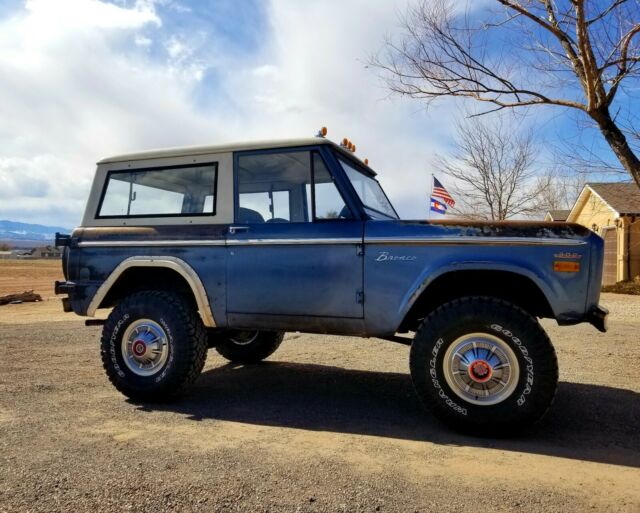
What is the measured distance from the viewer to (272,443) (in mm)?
3369

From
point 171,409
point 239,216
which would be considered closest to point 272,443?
point 171,409

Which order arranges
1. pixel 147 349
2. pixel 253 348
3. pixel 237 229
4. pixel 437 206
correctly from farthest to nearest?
pixel 437 206, pixel 253 348, pixel 147 349, pixel 237 229

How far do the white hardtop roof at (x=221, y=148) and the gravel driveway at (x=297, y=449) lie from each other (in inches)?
89.7

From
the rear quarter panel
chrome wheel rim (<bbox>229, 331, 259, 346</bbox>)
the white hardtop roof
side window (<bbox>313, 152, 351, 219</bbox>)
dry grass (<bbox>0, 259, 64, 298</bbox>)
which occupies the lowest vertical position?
dry grass (<bbox>0, 259, 64, 298</bbox>)

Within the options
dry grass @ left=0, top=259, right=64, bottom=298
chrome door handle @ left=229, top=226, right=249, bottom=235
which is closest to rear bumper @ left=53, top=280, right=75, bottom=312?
chrome door handle @ left=229, top=226, right=249, bottom=235

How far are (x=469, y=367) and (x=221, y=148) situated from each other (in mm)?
2847

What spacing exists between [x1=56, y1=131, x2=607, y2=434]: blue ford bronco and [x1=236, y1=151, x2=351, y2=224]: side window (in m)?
0.01

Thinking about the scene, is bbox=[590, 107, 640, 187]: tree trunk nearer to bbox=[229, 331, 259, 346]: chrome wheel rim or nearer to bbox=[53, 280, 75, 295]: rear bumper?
bbox=[229, 331, 259, 346]: chrome wheel rim

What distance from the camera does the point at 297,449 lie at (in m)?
3.25

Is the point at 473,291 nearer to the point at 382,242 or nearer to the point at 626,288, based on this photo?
the point at 382,242

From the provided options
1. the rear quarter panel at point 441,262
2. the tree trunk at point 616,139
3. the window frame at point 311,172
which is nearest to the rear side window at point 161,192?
the window frame at point 311,172

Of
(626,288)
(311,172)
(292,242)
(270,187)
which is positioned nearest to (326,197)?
(311,172)

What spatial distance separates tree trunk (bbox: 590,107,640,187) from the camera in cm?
628

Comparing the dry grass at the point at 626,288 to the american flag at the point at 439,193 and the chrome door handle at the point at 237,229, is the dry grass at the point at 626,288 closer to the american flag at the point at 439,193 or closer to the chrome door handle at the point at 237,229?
the american flag at the point at 439,193
